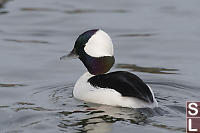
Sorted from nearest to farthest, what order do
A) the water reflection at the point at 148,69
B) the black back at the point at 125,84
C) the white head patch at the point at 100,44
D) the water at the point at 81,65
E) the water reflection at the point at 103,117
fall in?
the water reflection at the point at 103,117
the water at the point at 81,65
the black back at the point at 125,84
the white head patch at the point at 100,44
the water reflection at the point at 148,69

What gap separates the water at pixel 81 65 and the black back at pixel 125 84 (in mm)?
206

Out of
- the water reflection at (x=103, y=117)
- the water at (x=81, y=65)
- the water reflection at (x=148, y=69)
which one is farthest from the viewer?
the water reflection at (x=148, y=69)

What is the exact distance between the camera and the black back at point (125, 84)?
8625mm

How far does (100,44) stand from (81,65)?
269 cm

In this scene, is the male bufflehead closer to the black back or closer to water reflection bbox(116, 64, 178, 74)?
the black back

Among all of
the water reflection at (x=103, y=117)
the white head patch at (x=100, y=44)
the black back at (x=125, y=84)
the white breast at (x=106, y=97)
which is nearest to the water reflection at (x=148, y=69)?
the white head patch at (x=100, y=44)

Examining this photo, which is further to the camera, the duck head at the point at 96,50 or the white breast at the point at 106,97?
the duck head at the point at 96,50

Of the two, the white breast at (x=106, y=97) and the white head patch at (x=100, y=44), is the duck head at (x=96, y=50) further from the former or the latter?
the white breast at (x=106, y=97)

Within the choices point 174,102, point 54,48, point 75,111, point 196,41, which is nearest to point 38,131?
point 75,111

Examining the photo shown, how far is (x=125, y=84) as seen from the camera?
8.71m

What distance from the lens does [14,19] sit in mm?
15805

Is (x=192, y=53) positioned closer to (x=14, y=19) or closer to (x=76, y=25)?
(x=76, y=25)

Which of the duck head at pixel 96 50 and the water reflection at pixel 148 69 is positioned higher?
the duck head at pixel 96 50

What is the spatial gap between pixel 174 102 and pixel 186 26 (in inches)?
238
